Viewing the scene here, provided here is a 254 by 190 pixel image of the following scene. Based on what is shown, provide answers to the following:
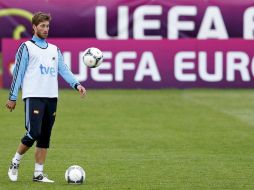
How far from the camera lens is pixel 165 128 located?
Result: 60.6 feet

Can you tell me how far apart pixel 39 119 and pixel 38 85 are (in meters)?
0.43

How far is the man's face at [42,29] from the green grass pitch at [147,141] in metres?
1.88

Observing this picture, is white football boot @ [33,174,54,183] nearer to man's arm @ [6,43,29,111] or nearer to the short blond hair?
man's arm @ [6,43,29,111]

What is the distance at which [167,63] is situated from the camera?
2677 cm

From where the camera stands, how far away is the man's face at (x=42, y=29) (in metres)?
11.9

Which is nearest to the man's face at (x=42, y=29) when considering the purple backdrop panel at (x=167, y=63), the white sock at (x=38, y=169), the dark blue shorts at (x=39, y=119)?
the dark blue shorts at (x=39, y=119)

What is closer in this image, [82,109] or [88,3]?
[82,109]

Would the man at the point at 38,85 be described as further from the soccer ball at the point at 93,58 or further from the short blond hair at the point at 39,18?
the soccer ball at the point at 93,58

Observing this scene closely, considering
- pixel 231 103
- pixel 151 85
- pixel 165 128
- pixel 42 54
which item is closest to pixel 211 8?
pixel 151 85

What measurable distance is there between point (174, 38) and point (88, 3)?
109 inches

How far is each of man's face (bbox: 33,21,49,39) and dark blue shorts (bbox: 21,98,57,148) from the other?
817 mm

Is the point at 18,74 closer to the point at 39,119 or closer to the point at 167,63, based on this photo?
the point at 39,119

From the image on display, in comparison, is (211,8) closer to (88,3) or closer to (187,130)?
(88,3)

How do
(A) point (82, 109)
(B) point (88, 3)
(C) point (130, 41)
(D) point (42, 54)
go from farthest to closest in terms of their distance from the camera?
1. (B) point (88, 3)
2. (C) point (130, 41)
3. (A) point (82, 109)
4. (D) point (42, 54)
